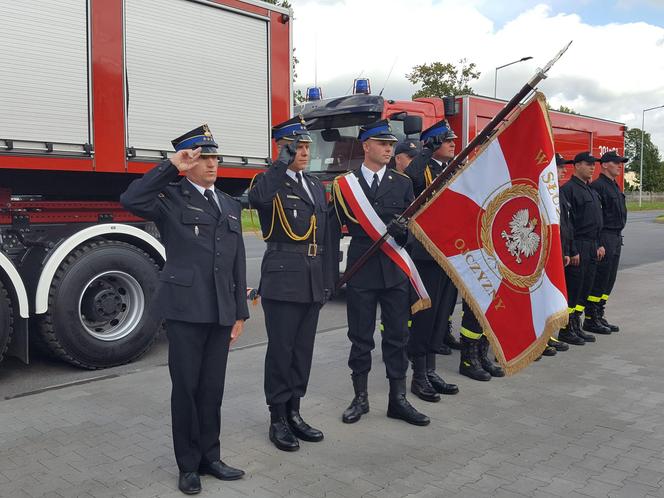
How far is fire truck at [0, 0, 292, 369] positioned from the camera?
5027 mm

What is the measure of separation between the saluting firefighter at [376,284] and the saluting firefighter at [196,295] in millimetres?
1096

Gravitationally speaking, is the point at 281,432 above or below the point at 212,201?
below

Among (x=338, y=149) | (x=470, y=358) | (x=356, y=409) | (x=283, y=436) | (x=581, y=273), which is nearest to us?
(x=283, y=436)

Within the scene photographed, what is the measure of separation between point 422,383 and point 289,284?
152cm

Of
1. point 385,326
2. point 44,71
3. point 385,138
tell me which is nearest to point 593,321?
point 385,326

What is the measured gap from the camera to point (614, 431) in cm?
415

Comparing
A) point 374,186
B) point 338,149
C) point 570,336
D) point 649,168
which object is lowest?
point 570,336

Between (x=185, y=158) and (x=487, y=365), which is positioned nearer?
(x=185, y=158)

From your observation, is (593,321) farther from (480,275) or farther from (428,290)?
(480,275)

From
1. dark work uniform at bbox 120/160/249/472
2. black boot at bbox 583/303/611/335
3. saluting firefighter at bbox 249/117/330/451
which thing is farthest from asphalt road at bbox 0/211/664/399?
black boot at bbox 583/303/611/335

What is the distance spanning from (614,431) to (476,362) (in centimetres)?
144

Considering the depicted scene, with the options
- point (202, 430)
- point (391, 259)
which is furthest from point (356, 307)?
point (202, 430)

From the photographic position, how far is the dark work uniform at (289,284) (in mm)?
3898

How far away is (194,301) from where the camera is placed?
10.8 ft
